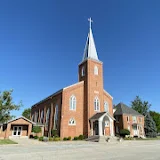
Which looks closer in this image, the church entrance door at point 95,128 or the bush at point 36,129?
the church entrance door at point 95,128

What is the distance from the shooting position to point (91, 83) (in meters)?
31.3

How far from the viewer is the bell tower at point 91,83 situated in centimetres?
2970

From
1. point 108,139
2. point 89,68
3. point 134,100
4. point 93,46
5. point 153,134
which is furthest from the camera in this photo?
point 134,100

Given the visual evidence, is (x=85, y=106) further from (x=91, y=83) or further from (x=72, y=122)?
(x=91, y=83)

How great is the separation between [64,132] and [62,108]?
4.05m

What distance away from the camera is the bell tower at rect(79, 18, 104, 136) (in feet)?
97.5

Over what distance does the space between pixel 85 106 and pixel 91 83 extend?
461cm

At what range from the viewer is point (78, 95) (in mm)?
30672

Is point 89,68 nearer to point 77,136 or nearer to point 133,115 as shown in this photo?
point 77,136

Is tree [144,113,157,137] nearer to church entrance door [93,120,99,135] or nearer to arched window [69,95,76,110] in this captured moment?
church entrance door [93,120,99,135]

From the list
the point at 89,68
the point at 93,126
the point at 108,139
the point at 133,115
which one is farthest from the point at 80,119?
the point at 133,115

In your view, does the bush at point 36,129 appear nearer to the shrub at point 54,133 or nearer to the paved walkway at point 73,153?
the shrub at point 54,133

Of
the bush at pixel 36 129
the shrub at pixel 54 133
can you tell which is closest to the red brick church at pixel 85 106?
the shrub at pixel 54 133

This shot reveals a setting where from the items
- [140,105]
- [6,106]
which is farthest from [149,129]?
[6,106]
